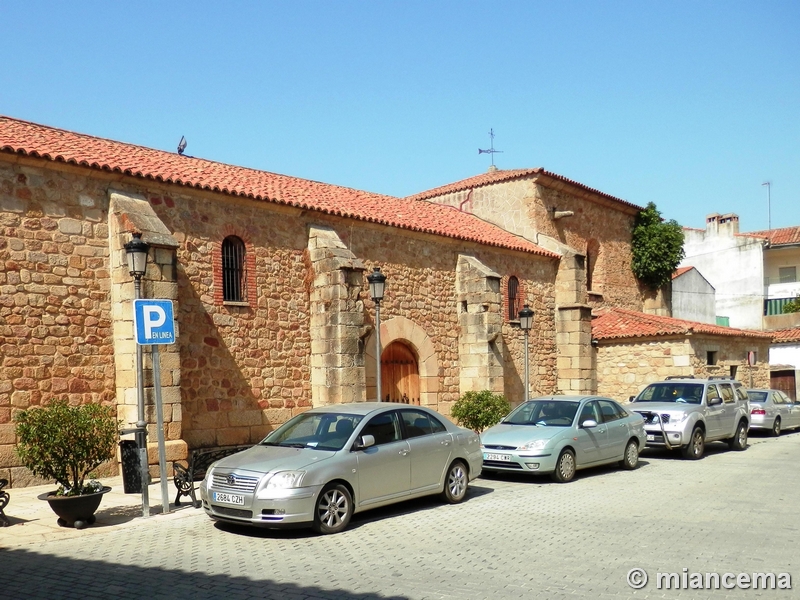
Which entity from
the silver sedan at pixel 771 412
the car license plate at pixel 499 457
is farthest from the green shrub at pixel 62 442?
the silver sedan at pixel 771 412

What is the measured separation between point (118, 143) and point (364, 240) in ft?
18.4

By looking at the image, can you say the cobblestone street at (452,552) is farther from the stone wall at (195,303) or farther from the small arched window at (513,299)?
the small arched window at (513,299)

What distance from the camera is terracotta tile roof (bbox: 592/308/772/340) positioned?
23.0 m

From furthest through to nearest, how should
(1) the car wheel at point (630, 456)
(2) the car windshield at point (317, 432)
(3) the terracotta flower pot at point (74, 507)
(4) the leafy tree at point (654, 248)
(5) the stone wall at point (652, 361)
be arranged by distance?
(4) the leafy tree at point (654, 248) → (5) the stone wall at point (652, 361) → (1) the car wheel at point (630, 456) → (2) the car windshield at point (317, 432) → (3) the terracotta flower pot at point (74, 507)

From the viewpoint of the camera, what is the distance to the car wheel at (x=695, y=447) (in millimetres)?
15422

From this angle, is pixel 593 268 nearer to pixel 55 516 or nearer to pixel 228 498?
pixel 228 498

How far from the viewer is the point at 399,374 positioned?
726 inches

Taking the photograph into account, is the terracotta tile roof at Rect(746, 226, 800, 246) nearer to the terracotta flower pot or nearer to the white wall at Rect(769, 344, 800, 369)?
the white wall at Rect(769, 344, 800, 369)

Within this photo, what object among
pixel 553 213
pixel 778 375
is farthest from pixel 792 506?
pixel 778 375

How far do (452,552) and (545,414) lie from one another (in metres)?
6.32

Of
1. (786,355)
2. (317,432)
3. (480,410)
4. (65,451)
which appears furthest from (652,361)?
(65,451)

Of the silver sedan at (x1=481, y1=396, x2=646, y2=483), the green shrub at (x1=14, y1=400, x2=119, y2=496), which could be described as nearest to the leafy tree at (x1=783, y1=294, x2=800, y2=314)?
the silver sedan at (x1=481, y1=396, x2=646, y2=483)

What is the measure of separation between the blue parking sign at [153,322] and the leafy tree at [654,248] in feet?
76.0

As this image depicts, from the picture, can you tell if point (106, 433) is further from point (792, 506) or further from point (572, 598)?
point (792, 506)
